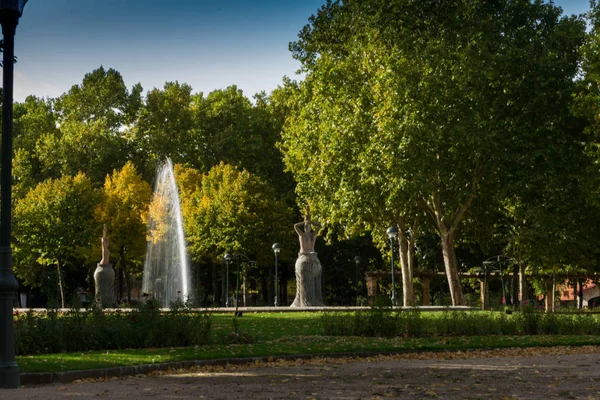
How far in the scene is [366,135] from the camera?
4431 cm

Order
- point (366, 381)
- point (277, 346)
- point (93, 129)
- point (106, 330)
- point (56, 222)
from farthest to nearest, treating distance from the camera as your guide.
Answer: point (93, 129) < point (56, 222) < point (277, 346) < point (106, 330) < point (366, 381)

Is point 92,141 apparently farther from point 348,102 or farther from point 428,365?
point 428,365

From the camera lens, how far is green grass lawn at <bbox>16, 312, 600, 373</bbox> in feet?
53.2

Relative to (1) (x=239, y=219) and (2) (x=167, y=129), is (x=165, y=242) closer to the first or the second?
(1) (x=239, y=219)

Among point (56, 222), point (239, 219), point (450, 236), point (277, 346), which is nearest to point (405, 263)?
point (450, 236)

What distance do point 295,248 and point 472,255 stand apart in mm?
12501

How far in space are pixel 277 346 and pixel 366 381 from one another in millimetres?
6629

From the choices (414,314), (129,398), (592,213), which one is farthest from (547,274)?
(129,398)

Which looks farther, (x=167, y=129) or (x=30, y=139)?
(x=30, y=139)

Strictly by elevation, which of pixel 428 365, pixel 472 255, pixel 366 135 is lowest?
pixel 428 365

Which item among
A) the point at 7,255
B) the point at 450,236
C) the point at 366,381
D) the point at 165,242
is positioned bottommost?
the point at 366,381

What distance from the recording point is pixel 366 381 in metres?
14.0

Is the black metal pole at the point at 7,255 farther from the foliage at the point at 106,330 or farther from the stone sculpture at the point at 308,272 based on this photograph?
the stone sculpture at the point at 308,272

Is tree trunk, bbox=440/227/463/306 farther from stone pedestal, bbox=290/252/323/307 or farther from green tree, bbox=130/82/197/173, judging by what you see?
green tree, bbox=130/82/197/173
